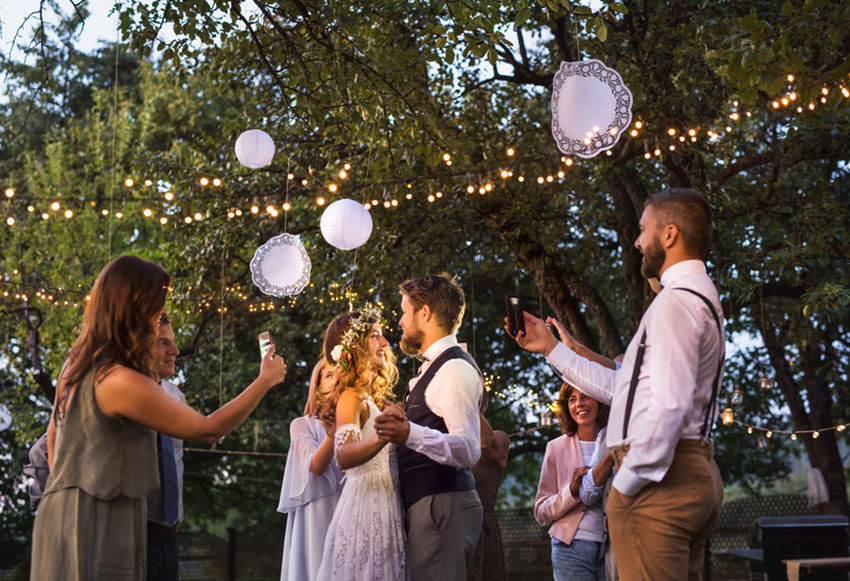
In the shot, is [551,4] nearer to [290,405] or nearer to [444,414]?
[444,414]

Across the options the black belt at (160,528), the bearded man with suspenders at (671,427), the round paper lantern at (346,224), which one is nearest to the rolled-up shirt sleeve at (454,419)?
the bearded man with suspenders at (671,427)

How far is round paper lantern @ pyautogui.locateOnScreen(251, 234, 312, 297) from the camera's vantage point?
22.9ft

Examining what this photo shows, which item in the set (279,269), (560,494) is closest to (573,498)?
(560,494)

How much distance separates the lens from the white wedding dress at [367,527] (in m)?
3.63

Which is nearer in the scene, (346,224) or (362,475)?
(362,475)

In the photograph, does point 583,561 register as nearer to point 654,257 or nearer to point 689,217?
point 654,257

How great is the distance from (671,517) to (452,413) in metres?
1.18

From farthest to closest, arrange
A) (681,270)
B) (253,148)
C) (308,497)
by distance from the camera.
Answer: (253,148) → (308,497) → (681,270)

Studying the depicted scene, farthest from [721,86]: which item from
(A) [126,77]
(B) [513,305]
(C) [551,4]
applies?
(A) [126,77]

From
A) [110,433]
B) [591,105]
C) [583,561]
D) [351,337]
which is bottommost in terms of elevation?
[583,561]

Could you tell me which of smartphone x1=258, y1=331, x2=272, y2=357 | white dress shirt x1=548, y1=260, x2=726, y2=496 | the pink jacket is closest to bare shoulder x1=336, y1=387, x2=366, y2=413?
smartphone x1=258, y1=331, x2=272, y2=357

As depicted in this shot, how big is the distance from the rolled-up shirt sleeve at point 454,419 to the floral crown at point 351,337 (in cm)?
45

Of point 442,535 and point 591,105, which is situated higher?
point 591,105

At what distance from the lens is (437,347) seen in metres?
3.80
